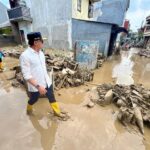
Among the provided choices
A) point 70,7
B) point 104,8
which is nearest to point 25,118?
point 70,7

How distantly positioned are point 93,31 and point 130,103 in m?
7.69

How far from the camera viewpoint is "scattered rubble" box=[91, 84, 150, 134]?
112 inches

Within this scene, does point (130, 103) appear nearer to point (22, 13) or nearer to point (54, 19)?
point (54, 19)

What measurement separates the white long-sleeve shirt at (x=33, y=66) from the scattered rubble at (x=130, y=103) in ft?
6.22

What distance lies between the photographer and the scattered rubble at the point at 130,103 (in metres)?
2.85

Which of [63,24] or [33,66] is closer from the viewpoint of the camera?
[33,66]

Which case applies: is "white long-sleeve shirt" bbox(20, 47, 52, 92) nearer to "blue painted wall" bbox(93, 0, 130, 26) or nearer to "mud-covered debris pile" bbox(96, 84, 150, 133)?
"mud-covered debris pile" bbox(96, 84, 150, 133)

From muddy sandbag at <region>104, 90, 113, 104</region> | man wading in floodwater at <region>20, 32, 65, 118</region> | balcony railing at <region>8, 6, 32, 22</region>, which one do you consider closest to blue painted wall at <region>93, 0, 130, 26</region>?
balcony railing at <region>8, 6, 32, 22</region>

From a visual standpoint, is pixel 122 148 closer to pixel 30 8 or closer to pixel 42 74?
pixel 42 74

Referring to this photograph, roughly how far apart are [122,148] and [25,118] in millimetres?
2207

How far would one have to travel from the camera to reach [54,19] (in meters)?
10.8

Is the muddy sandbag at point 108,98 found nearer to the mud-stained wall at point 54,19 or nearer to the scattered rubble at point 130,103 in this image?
the scattered rubble at point 130,103

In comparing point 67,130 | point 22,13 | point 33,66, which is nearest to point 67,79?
point 67,130

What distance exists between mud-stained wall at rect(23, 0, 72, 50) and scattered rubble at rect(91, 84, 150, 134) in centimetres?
760
